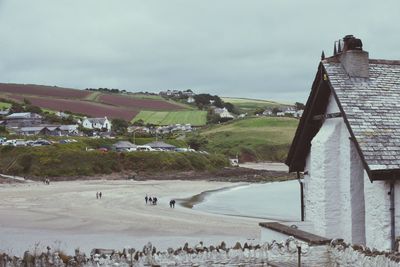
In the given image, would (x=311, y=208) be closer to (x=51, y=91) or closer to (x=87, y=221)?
(x=87, y=221)

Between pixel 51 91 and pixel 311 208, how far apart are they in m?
186

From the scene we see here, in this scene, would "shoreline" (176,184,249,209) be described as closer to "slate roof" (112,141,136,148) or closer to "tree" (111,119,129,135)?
"slate roof" (112,141,136,148)

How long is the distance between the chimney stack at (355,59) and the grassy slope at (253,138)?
354 feet

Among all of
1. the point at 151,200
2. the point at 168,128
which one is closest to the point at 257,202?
the point at 151,200

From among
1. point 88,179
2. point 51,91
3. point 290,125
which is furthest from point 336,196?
point 51,91

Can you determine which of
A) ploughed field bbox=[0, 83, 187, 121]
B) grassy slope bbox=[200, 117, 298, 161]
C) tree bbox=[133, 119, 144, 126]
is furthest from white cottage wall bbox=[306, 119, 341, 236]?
ploughed field bbox=[0, 83, 187, 121]

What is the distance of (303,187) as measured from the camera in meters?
15.7

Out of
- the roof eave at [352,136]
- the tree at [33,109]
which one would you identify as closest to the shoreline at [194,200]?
the roof eave at [352,136]

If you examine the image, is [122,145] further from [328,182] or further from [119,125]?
[328,182]

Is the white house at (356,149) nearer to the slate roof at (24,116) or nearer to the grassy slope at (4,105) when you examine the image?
the slate roof at (24,116)

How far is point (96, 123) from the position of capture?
138750mm

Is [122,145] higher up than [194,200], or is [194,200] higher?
[122,145]

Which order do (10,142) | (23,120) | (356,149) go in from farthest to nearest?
(23,120)
(10,142)
(356,149)

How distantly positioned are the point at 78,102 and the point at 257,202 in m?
132
